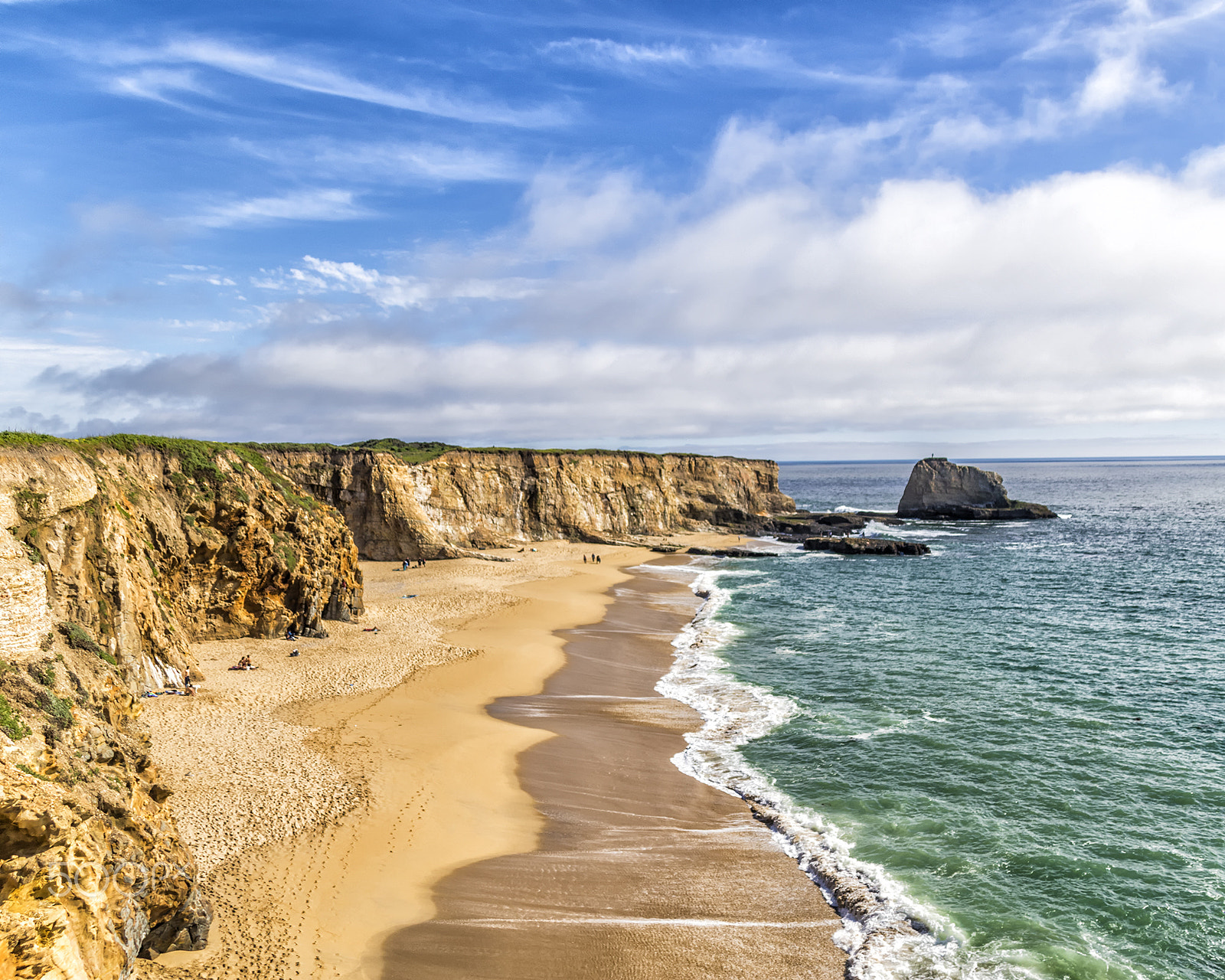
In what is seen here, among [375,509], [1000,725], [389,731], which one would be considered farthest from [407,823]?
[375,509]

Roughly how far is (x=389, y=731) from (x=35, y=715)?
35.6 feet

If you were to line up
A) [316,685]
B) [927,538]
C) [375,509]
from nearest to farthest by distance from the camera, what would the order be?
[316,685], [375,509], [927,538]

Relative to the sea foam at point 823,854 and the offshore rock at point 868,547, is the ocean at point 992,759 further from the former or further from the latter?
the offshore rock at point 868,547

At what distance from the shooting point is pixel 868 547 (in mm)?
65250

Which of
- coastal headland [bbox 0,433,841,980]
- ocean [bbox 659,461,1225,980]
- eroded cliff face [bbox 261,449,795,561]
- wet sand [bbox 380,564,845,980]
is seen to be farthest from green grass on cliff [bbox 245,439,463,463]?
wet sand [bbox 380,564,845,980]

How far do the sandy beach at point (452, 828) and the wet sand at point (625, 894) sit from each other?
0.04 metres

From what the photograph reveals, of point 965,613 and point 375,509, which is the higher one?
point 375,509

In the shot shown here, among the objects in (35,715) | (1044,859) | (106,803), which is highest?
(35,715)

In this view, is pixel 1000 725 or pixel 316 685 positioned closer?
pixel 1000 725

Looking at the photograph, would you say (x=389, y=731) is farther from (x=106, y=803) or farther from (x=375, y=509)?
(x=375, y=509)

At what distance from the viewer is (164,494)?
28.1m

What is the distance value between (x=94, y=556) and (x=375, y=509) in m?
36.7

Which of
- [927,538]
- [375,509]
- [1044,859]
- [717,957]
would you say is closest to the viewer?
[717,957]

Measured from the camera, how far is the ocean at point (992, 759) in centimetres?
1270
